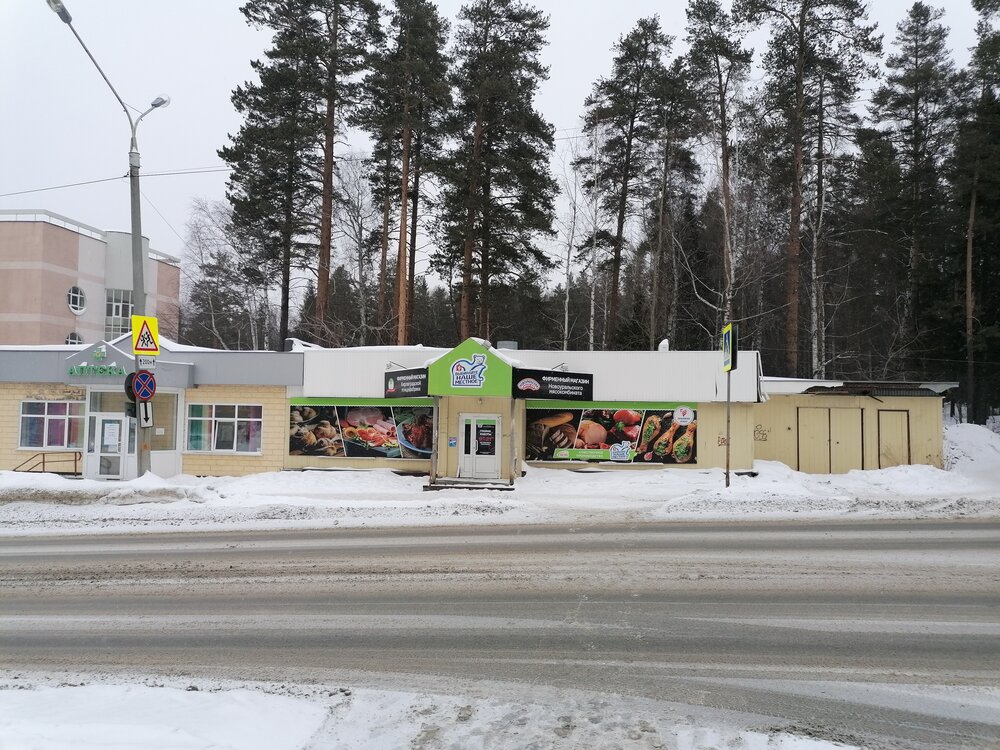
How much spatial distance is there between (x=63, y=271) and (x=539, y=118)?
124 ft

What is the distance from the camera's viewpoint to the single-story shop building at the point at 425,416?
23.0 metres

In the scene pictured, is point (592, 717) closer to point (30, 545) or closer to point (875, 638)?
point (875, 638)

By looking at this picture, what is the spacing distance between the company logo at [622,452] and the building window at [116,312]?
44.9 meters

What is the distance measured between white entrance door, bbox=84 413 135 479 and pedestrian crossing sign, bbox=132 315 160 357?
7836 millimetres

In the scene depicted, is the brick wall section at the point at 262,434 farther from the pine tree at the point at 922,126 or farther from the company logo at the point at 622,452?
the pine tree at the point at 922,126

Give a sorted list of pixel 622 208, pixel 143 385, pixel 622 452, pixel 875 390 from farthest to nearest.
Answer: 1. pixel 622 208
2. pixel 875 390
3. pixel 622 452
4. pixel 143 385

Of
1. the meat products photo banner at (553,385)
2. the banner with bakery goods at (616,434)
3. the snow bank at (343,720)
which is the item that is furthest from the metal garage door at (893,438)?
the snow bank at (343,720)

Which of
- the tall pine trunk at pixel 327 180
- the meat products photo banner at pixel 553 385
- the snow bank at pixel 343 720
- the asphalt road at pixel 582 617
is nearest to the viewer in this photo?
the snow bank at pixel 343 720

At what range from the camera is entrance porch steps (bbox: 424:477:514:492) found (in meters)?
20.7

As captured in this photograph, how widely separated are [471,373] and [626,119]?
61.0ft

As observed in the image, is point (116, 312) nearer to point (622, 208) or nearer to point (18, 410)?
point (18, 410)

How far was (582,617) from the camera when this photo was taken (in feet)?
24.9

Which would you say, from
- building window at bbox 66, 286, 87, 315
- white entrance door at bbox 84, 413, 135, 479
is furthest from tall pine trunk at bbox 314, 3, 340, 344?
building window at bbox 66, 286, 87, 315

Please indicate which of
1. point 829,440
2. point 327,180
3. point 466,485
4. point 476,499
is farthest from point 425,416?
point 829,440
